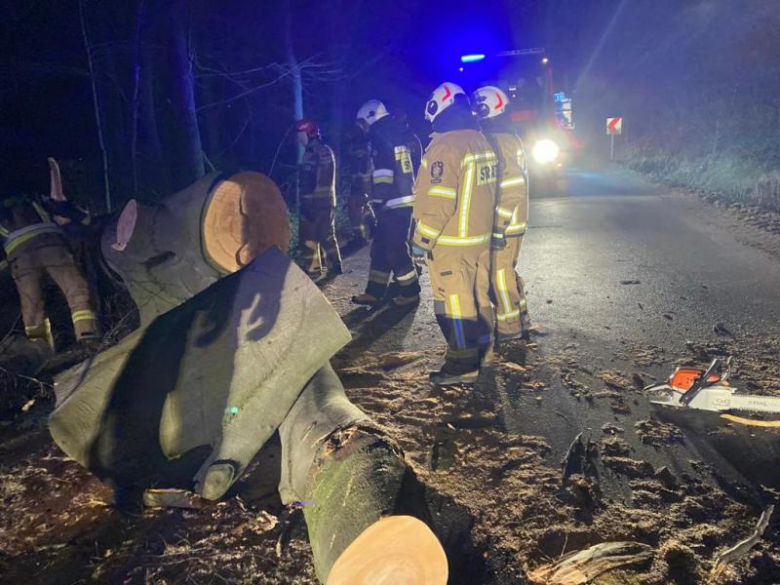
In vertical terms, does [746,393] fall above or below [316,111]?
below

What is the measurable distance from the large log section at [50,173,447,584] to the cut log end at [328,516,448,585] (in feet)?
2.07

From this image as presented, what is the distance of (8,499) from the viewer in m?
2.72

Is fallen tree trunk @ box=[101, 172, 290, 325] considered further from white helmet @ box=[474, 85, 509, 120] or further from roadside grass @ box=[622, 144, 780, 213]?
roadside grass @ box=[622, 144, 780, 213]

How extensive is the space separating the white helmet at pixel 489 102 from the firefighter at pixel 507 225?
0.04 m

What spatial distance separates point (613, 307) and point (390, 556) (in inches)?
164

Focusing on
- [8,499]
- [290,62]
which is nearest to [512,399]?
[8,499]

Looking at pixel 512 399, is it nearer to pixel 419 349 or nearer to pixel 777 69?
pixel 419 349

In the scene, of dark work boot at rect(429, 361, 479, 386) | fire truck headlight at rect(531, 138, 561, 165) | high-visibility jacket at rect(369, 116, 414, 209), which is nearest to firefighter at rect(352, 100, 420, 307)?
high-visibility jacket at rect(369, 116, 414, 209)

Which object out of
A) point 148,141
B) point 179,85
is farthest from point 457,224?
point 148,141

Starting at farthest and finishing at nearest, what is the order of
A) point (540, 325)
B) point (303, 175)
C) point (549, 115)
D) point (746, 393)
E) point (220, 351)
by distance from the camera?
point (549, 115) → point (303, 175) → point (540, 325) → point (746, 393) → point (220, 351)

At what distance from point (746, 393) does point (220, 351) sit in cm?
336

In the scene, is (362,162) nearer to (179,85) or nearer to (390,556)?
(179,85)

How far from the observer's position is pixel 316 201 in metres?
6.68

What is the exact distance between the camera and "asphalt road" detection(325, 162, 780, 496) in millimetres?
3295
